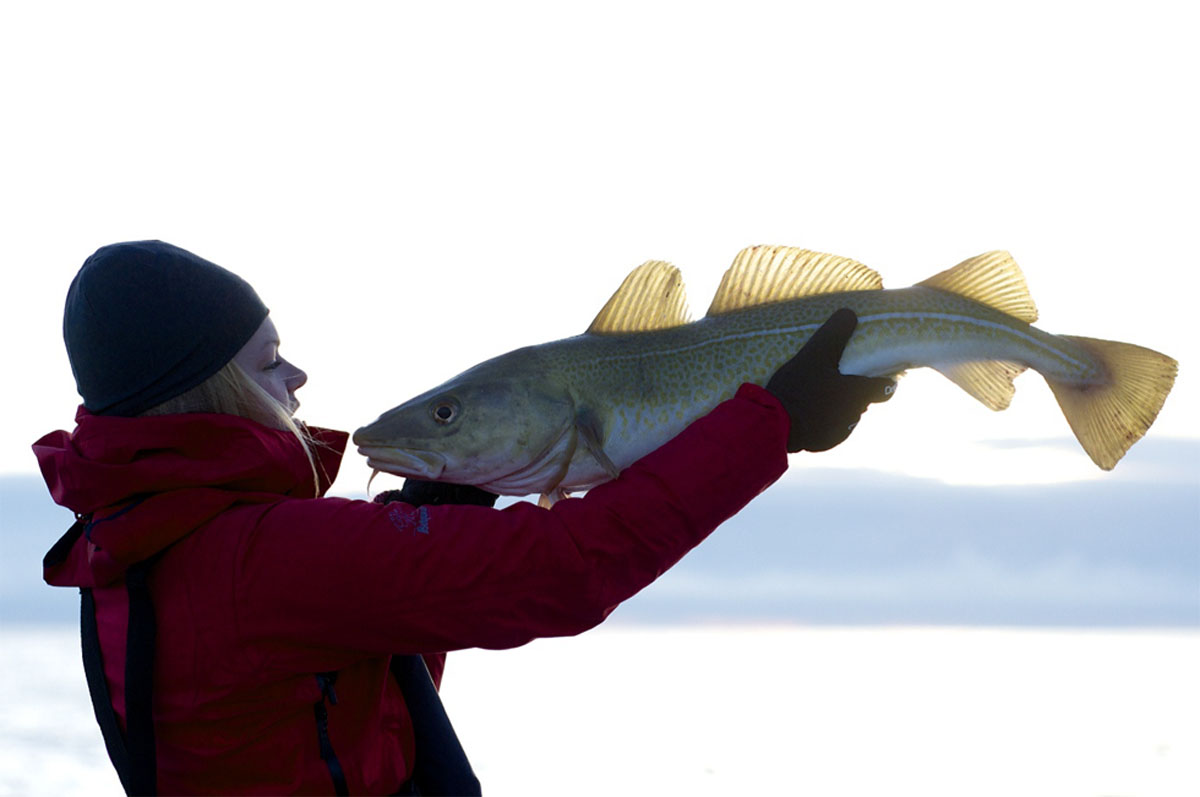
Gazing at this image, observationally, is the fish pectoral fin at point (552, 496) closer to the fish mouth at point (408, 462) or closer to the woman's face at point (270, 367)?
the fish mouth at point (408, 462)

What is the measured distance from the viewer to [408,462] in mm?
3273

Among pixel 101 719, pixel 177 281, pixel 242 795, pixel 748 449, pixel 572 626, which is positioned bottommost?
pixel 242 795

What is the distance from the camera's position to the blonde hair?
113 inches

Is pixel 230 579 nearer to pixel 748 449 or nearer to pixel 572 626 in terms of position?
pixel 572 626

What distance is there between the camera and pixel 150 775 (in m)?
2.77

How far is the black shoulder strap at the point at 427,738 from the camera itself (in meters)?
3.30

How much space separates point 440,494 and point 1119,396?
2.51 metres

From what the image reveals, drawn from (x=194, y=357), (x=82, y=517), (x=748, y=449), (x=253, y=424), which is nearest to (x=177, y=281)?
(x=194, y=357)

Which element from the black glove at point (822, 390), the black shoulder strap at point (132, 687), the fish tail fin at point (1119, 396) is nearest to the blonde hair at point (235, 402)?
the black shoulder strap at point (132, 687)

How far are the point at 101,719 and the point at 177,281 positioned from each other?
48.9 inches

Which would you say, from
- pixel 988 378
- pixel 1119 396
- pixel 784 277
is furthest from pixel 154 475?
pixel 1119 396

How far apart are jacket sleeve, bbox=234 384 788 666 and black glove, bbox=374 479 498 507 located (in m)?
1.09

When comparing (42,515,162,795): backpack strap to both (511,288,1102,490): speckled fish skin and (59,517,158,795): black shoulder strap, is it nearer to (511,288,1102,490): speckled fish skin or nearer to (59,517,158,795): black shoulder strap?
(59,517,158,795): black shoulder strap

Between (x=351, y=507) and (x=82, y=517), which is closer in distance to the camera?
(x=351, y=507)
